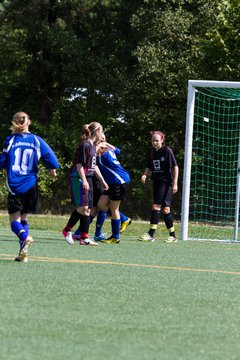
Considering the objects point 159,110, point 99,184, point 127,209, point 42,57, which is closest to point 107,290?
point 99,184

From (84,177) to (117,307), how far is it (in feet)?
19.2

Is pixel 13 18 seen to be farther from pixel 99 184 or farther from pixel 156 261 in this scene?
pixel 156 261

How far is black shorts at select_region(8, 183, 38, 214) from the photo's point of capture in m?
9.52

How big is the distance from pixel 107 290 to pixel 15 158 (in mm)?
2453

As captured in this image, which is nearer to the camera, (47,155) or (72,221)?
(47,155)

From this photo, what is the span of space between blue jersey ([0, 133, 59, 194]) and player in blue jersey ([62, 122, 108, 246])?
2.76 meters

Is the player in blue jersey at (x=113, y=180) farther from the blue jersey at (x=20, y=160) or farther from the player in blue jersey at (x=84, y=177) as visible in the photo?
the blue jersey at (x=20, y=160)

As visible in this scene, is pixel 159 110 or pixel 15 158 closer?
pixel 15 158

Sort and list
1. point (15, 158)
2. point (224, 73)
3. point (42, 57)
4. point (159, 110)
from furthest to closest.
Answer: point (42, 57) < point (159, 110) < point (224, 73) < point (15, 158)

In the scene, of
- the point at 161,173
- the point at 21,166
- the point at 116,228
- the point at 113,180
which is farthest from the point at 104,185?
the point at 21,166

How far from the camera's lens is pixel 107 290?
293 inches

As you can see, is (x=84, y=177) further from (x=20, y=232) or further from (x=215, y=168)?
(x=215, y=168)

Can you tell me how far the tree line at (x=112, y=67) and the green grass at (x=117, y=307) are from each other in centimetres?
1971

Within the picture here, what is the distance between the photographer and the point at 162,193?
1442 centimetres
